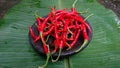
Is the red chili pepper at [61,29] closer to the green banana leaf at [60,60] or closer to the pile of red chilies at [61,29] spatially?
the pile of red chilies at [61,29]

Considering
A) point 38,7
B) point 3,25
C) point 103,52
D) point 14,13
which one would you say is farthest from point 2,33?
point 103,52

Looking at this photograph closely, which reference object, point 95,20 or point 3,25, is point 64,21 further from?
point 3,25

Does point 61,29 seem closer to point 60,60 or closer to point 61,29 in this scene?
point 61,29

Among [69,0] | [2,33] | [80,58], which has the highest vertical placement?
[69,0]

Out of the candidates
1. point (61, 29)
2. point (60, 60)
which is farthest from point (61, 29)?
point (60, 60)

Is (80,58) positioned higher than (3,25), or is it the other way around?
(3,25)
